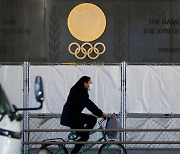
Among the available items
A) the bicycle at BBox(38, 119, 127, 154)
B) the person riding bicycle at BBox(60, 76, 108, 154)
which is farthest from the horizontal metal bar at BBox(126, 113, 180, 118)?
the person riding bicycle at BBox(60, 76, 108, 154)

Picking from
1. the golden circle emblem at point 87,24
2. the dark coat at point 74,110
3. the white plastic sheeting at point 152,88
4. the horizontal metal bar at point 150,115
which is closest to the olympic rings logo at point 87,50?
the golden circle emblem at point 87,24

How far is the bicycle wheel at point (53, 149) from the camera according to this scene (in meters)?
11.0

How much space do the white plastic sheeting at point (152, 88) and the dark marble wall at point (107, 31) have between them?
11.1 ft

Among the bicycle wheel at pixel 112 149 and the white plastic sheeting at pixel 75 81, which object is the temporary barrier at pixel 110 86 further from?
the bicycle wheel at pixel 112 149

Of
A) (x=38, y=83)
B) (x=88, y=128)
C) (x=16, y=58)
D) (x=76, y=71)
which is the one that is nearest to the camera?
(x=38, y=83)

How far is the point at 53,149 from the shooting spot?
36.7 feet

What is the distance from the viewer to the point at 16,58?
619 inches

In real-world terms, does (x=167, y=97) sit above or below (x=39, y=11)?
below

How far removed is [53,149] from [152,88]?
2709 millimetres

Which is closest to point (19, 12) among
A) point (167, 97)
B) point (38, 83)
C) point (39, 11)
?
point (39, 11)

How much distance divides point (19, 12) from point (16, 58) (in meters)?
1.29

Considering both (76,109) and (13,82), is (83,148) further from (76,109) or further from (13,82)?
(13,82)

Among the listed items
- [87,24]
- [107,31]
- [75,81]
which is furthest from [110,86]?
[87,24]

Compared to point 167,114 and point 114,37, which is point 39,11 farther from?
point 167,114
